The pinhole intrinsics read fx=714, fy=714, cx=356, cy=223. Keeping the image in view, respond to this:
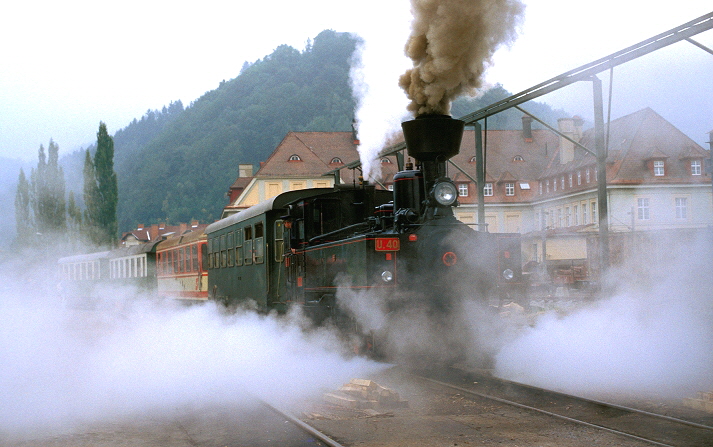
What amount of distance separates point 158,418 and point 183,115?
348 ft

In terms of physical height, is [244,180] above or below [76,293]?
above

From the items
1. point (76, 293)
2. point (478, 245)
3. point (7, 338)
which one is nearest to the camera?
point (478, 245)

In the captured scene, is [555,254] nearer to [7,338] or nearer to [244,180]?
[7,338]

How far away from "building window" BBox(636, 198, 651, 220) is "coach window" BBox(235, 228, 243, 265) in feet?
25.2

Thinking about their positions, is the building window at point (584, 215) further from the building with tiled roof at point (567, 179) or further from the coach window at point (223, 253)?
the coach window at point (223, 253)

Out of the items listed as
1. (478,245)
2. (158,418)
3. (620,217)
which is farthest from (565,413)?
(620,217)

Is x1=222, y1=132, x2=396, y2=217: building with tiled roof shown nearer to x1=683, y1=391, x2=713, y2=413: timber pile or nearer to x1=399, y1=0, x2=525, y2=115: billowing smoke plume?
x1=399, y1=0, x2=525, y2=115: billowing smoke plume

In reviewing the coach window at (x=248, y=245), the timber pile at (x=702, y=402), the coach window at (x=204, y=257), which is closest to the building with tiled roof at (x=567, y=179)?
the timber pile at (x=702, y=402)

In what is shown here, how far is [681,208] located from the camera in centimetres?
1108

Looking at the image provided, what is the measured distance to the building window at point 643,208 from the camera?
11.9 metres

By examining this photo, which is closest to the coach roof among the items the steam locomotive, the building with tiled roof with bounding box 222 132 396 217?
the steam locomotive

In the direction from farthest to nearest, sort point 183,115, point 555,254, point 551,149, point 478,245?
point 183,115 → point 551,149 → point 555,254 → point 478,245

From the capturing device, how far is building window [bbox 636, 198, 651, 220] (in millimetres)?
11886

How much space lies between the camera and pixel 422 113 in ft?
31.7
